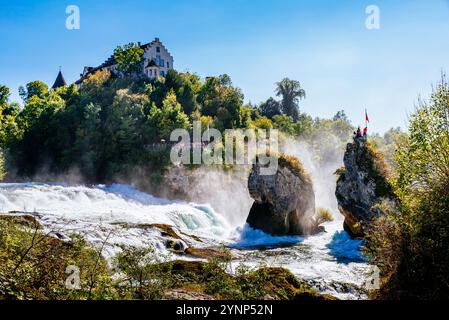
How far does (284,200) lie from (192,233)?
778 centimetres

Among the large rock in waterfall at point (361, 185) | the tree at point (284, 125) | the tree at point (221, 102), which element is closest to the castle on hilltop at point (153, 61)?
the tree at point (221, 102)

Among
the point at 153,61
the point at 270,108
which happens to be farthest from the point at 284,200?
the point at 270,108

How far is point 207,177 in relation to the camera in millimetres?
50875

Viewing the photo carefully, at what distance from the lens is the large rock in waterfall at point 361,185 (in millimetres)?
24141

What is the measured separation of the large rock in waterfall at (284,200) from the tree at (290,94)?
7096cm

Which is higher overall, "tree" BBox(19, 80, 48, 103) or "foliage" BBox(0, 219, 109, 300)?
"tree" BBox(19, 80, 48, 103)

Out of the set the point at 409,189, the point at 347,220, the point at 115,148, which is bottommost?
the point at 347,220

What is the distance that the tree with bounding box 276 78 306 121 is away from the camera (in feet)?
326

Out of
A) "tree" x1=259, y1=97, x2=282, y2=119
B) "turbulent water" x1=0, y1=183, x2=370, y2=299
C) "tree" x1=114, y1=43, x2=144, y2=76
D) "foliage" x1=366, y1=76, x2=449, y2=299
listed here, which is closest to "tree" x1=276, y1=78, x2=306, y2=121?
"tree" x1=259, y1=97, x2=282, y2=119

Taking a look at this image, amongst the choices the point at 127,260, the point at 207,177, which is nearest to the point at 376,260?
the point at 127,260

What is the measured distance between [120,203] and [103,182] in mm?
20921

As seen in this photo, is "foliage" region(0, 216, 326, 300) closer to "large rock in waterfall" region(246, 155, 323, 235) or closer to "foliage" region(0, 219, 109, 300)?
"foliage" region(0, 219, 109, 300)

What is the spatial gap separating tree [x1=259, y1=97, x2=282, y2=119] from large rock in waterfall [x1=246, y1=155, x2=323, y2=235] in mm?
68185
